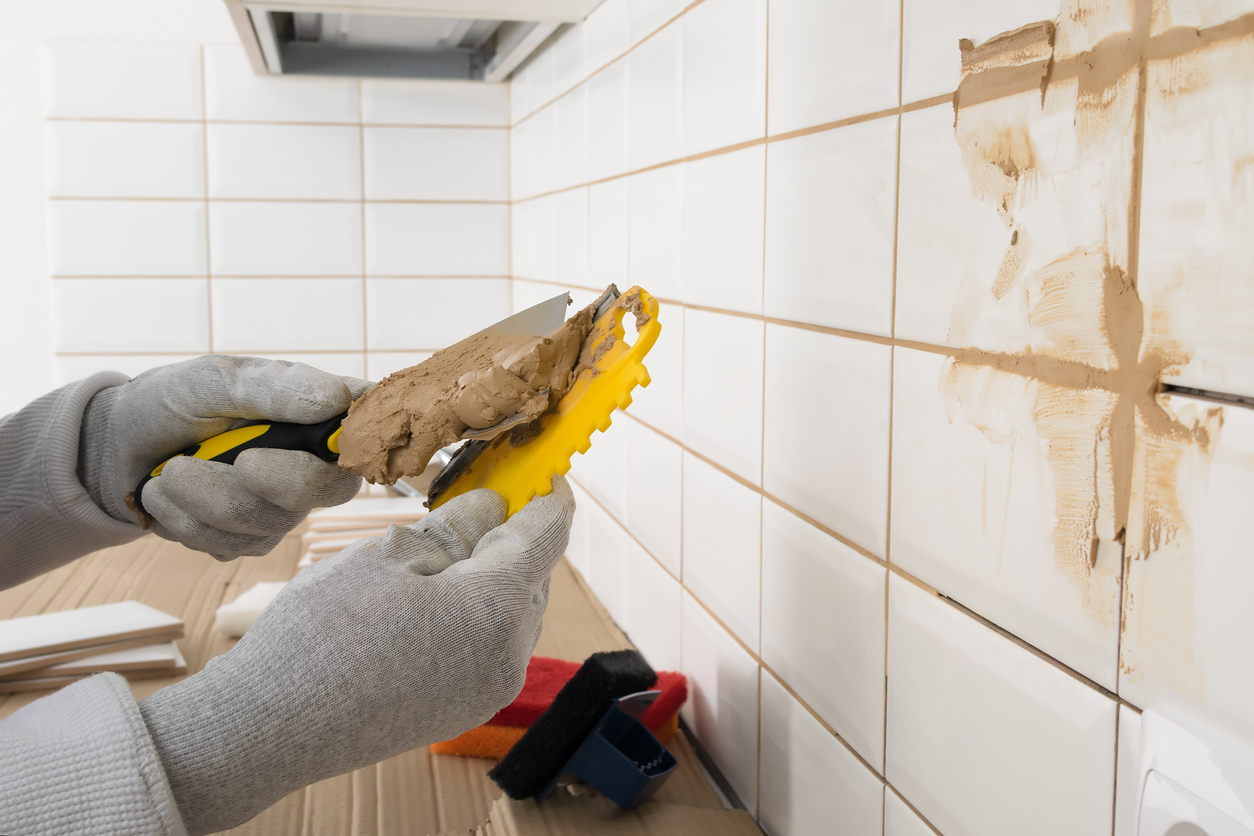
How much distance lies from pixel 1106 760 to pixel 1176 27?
0.35 m

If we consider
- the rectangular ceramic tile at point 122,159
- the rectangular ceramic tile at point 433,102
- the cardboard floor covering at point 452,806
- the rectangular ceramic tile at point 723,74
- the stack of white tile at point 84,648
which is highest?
the rectangular ceramic tile at point 433,102

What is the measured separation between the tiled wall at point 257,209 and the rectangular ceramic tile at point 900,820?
1.79 metres

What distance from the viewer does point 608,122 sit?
1349 mm

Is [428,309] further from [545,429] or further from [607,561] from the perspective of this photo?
[545,429]

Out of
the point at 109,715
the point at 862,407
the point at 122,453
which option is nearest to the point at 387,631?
the point at 109,715

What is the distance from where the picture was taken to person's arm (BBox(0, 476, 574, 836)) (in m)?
0.49

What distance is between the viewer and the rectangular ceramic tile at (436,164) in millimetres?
2182

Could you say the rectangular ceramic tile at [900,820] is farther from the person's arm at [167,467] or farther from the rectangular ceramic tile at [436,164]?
the rectangular ceramic tile at [436,164]

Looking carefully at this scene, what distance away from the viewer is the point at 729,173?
0.90 metres

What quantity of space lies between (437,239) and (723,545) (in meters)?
1.52

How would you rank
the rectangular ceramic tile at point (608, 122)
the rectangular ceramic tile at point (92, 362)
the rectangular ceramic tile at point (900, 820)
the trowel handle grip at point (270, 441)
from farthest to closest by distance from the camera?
1. the rectangular ceramic tile at point (92, 362)
2. the rectangular ceramic tile at point (608, 122)
3. the trowel handle grip at point (270, 441)
4. the rectangular ceramic tile at point (900, 820)

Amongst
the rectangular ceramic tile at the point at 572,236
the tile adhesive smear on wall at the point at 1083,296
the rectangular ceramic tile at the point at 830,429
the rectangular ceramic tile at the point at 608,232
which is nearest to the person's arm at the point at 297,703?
the rectangular ceramic tile at the point at 830,429

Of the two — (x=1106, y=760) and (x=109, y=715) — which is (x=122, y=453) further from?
(x=1106, y=760)

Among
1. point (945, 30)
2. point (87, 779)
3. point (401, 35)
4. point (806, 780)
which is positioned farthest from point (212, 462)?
point (401, 35)
